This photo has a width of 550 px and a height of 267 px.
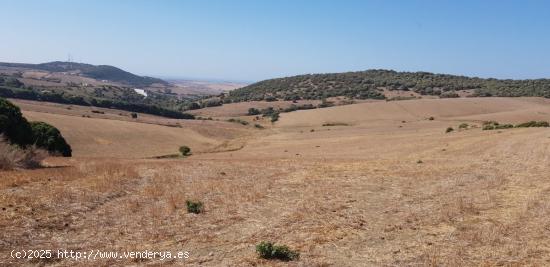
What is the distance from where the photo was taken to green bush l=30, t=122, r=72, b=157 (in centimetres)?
3938

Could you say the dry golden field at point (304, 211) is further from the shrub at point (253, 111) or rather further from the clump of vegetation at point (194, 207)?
the shrub at point (253, 111)

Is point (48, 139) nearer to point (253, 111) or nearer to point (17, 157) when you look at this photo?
point (17, 157)

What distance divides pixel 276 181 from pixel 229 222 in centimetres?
886

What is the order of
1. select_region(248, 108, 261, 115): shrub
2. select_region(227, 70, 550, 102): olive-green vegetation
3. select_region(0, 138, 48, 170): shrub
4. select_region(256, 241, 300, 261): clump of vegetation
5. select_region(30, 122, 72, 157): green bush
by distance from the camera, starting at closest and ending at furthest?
select_region(256, 241, 300, 261): clump of vegetation < select_region(0, 138, 48, 170): shrub < select_region(30, 122, 72, 157): green bush < select_region(248, 108, 261, 115): shrub < select_region(227, 70, 550, 102): olive-green vegetation

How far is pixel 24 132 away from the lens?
118ft

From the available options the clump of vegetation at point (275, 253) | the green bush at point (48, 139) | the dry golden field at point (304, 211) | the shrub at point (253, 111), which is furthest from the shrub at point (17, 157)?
the shrub at point (253, 111)

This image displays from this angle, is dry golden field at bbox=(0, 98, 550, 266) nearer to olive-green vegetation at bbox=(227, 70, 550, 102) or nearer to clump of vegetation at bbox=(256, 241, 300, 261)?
clump of vegetation at bbox=(256, 241, 300, 261)

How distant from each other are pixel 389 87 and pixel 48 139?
142731 millimetres

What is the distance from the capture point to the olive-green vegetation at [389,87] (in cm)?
15188

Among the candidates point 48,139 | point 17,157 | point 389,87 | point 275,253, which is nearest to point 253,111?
point 389,87

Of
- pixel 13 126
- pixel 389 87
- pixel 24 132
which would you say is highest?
pixel 389 87

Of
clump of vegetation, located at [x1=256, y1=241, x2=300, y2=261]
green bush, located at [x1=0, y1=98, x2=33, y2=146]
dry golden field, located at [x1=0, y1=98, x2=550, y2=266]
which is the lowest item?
dry golden field, located at [x1=0, y1=98, x2=550, y2=266]

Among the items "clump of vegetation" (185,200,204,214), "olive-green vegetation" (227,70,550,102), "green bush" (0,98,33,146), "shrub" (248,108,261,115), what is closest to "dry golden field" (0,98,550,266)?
"clump of vegetation" (185,200,204,214)

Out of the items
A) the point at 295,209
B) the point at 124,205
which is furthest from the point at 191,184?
the point at 295,209
